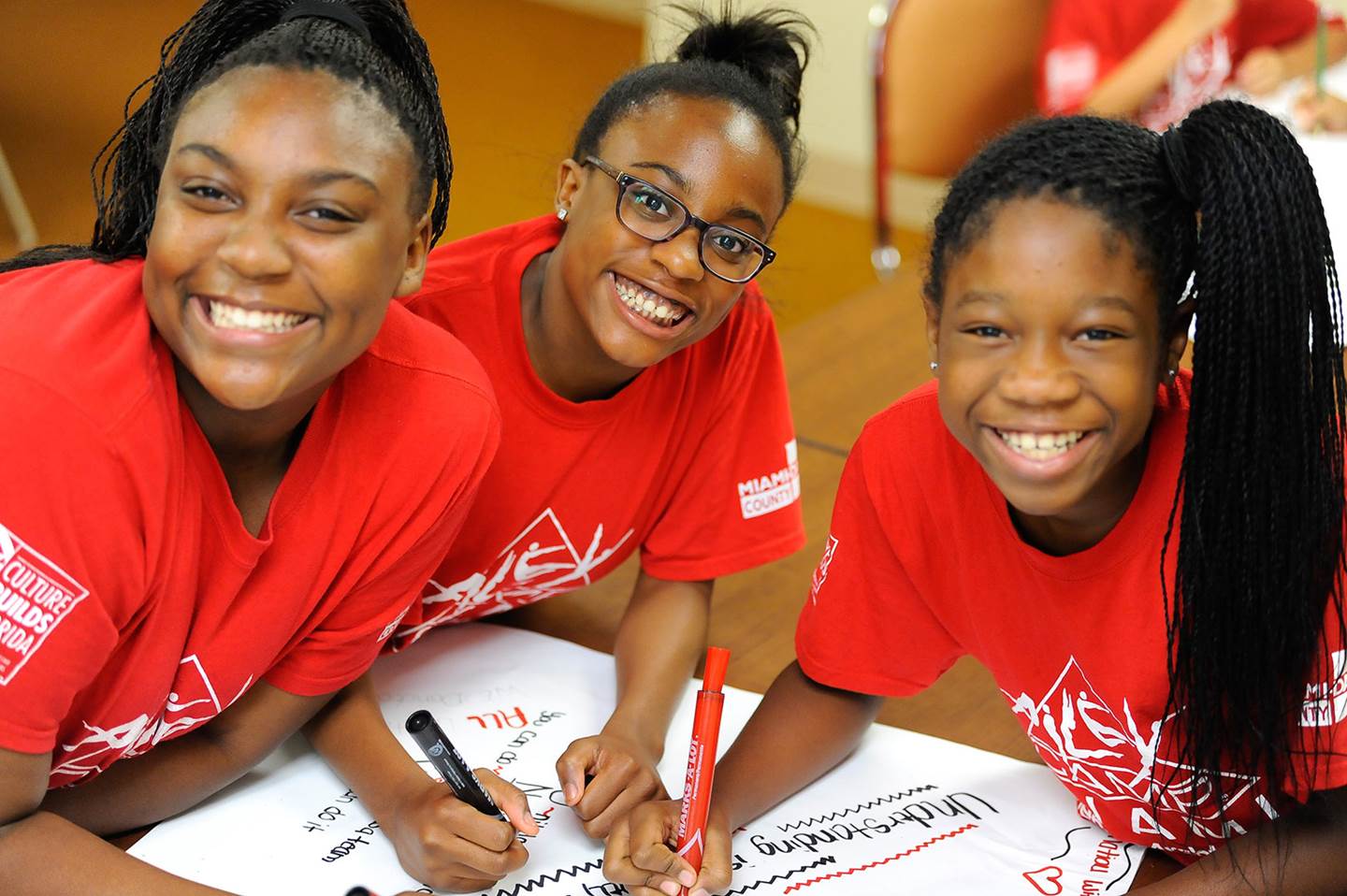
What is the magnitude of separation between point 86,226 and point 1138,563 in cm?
146

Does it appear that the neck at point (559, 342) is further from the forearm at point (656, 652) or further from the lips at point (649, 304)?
the forearm at point (656, 652)

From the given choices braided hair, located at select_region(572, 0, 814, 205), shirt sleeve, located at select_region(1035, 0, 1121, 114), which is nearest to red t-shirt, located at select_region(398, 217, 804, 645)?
braided hair, located at select_region(572, 0, 814, 205)

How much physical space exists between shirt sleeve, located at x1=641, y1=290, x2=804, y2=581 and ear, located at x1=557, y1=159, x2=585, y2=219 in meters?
0.16

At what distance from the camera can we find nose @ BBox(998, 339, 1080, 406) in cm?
78

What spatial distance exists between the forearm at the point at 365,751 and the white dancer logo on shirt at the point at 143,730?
0.10m

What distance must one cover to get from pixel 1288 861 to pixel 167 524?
0.63m

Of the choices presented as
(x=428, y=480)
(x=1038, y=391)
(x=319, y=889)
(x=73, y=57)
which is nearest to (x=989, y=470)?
(x=1038, y=391)

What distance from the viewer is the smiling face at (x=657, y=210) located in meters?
1.03

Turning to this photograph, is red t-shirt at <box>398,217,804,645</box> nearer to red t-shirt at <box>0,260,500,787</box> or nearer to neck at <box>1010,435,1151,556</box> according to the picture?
red t-shirt at <box>0,260,500,787</box>

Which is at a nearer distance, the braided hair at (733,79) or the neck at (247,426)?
the neck at (247,426)

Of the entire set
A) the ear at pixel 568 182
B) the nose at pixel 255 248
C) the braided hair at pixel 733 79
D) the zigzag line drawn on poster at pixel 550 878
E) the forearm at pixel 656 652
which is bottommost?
the zigzag line drawn on poster at pixel 550 878

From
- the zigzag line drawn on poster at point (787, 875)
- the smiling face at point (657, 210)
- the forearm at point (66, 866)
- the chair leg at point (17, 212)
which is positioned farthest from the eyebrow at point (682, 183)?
the chair leg at point (17, 212)

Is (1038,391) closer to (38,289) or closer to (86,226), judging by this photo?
(38,289)

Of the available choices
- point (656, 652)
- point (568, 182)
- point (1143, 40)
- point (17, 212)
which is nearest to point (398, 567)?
point (656, 652)
